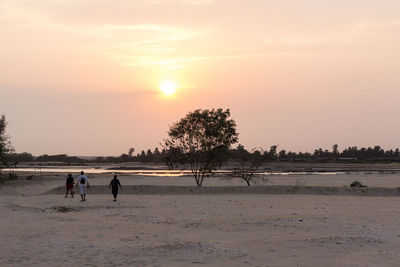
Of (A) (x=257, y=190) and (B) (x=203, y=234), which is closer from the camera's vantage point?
(B) (x=203, y=234)

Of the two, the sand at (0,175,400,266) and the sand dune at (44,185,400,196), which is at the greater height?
the sand dune at (44,185,400,196)

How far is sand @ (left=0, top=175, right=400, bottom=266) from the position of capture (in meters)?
12.9

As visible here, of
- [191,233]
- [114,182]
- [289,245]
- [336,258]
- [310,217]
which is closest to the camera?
[336,258]

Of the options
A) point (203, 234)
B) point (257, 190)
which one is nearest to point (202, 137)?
point (257, 190)

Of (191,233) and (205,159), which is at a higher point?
(205,159)

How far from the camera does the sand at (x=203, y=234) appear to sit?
42.2ft

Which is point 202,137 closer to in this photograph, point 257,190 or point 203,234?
point 257,190

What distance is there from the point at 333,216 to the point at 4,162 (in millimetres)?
35498

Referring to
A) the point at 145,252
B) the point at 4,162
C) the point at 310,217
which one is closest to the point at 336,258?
the point at 145,252

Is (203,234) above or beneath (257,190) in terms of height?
beneath

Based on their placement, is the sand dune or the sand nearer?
the sand

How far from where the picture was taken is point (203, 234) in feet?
55.6

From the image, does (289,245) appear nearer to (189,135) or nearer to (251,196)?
(251,196)

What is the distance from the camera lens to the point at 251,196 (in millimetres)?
33594
